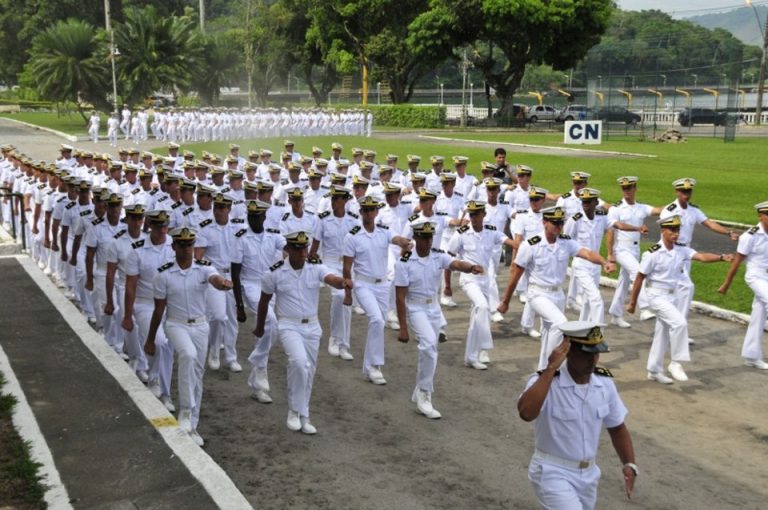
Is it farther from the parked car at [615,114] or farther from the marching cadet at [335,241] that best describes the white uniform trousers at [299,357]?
the parked car at [615,114]

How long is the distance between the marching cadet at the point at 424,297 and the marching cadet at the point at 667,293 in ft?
8.07

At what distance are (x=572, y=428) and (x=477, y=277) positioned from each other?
20.6 feet

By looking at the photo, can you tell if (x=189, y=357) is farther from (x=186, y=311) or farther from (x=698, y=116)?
(x=698, y=116)

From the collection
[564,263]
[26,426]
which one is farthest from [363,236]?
[26,426]

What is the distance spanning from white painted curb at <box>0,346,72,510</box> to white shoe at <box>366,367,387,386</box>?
3.86 m

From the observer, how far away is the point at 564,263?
33.9 ft

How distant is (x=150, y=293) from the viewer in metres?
9.65

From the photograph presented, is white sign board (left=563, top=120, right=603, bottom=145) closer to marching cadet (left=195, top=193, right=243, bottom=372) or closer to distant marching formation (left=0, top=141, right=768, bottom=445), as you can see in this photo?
distant marching formation (left=0, top=141, right=768, bottom=445)

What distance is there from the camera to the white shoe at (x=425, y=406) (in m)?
9.08

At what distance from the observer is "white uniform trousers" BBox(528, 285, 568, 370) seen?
9992 millimetres

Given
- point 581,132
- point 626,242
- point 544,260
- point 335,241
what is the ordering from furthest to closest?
point 581,132
point 626,242
point 335,241
point 544,260

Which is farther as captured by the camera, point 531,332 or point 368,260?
point 531,332

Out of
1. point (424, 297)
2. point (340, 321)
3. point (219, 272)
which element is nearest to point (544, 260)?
point (424, 297)

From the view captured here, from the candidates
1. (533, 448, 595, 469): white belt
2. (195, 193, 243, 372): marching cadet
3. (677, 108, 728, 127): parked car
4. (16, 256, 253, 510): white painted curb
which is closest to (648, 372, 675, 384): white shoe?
(195, 193, 243, 372): marching cadet
